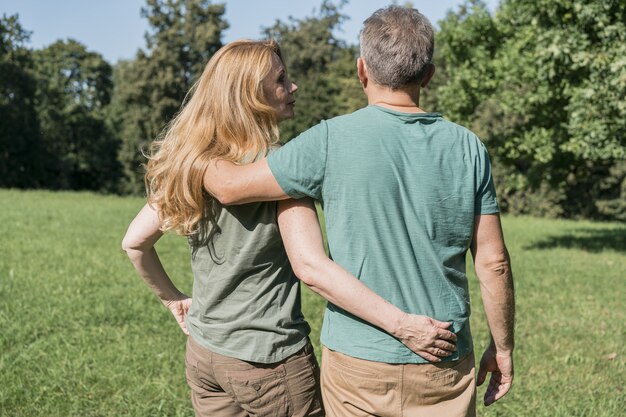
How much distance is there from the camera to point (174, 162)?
250 cm

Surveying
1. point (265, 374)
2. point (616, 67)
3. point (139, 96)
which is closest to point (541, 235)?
point (616, 67)

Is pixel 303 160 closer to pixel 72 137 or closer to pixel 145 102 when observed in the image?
pixel 145 102

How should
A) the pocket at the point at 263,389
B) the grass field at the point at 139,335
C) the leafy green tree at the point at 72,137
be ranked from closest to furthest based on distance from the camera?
the pocket at the point at 263,389, the grass field at the point at 139,335, the leafy green tree at the point at 72,137

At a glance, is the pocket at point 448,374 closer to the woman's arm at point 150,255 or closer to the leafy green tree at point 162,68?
the woman's arm at point 150,255

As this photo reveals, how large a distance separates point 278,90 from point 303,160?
465mm

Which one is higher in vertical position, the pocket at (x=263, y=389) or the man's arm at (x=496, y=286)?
the man's arm at (x=496, y=286)

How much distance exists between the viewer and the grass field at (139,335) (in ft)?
→ 17.7

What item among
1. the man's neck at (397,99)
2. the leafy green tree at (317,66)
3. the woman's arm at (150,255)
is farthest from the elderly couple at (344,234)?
the leafy green tree at (317,66)

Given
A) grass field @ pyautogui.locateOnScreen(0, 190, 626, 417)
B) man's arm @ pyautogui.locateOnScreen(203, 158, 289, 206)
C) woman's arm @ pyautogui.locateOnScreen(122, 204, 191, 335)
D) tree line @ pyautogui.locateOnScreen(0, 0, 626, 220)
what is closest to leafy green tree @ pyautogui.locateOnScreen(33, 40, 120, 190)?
tree line @ pyautogui.locateOnScreen(0, 0, 626, 220)

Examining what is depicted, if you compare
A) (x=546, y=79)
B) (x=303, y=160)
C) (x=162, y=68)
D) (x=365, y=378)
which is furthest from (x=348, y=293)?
(x=162, y=68)

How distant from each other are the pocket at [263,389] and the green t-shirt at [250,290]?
0.06 meters

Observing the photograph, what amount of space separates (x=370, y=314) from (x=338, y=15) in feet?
162

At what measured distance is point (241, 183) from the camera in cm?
232

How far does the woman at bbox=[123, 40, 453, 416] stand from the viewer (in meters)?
2.47
